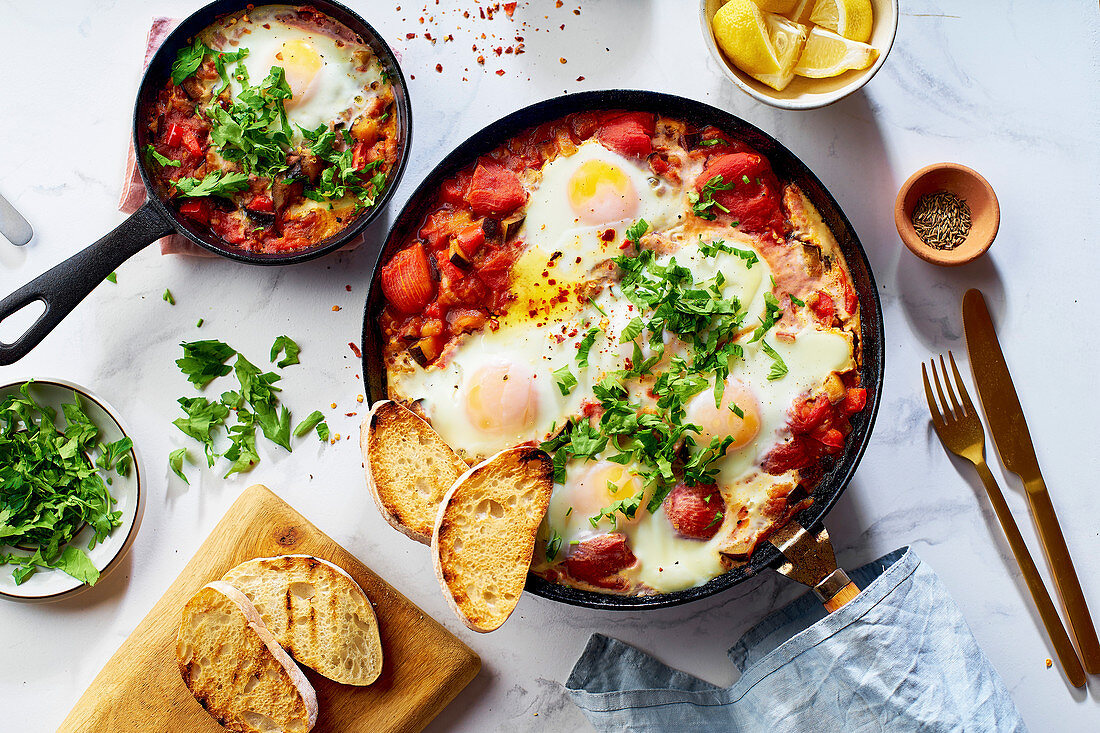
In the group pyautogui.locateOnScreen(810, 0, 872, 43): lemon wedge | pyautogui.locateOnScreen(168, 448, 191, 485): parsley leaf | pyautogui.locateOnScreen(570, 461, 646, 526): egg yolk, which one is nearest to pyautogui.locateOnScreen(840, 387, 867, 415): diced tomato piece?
pyautogui.locateOnScreen(570, 461, 646, 526): egg yolk

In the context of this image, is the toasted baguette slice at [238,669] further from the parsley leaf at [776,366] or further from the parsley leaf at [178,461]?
the parsley leaf at [776,366]

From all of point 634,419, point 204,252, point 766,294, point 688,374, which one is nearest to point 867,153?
point 766,294

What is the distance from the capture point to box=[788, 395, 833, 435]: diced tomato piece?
10.2 ft

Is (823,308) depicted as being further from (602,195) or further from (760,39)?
(760,39)

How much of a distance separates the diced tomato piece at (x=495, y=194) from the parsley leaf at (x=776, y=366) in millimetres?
1142

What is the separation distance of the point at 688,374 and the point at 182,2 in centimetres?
297

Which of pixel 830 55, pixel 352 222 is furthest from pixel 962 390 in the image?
pixel 352 222

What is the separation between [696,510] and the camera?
3107 millimetres

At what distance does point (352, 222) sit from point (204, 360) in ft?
3.30

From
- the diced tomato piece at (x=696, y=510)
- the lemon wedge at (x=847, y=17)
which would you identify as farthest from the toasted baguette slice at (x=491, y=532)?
the lemon wedge at (x=847, y=17)

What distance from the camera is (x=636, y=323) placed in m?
3.15

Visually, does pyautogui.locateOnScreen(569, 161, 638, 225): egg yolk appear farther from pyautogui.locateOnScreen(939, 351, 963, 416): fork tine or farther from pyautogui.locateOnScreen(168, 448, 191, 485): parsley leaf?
pyautogui.locateOnScreen(168, 448, 191, 485): parsley leaf

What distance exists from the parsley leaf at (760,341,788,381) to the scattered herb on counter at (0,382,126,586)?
2.81 meters

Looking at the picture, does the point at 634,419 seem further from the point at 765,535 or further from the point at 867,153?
the point at 867,153
